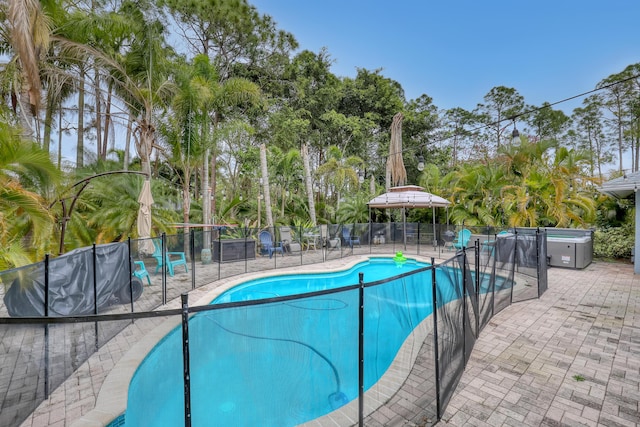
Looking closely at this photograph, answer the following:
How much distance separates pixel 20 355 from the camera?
2029mm

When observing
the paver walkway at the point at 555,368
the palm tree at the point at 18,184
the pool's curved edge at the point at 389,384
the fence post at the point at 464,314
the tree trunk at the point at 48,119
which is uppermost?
the tree trunk at the point at 48,119

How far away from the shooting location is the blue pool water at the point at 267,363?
70.7 inches

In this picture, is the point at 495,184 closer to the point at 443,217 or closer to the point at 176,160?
the point at 443,217

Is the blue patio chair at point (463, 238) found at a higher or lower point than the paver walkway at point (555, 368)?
higher

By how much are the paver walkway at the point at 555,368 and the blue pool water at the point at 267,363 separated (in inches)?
46.2

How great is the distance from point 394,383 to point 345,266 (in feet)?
22.9

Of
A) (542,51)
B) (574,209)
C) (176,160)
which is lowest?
(574,209)

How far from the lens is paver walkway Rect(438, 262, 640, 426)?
107 inches

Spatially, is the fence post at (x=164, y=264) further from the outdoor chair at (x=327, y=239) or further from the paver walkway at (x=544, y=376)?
the outdoor chair at (x=327, y=239)

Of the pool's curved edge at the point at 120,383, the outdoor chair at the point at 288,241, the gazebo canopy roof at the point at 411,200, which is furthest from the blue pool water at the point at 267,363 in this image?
the gazebo canopy roof at the point at 411,200

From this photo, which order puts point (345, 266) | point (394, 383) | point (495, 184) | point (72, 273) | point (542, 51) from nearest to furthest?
point (394, 383) < point (72, 273) < point (345, 266) < point (495, 184) < point (542, 51)

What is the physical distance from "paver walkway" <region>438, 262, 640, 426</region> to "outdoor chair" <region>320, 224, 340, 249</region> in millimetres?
6599

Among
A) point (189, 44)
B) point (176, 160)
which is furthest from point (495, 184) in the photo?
point (189, 44)

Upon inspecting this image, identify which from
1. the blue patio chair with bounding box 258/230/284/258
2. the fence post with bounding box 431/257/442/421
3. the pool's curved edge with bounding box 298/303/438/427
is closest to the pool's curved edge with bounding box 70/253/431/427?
the pool's curved edge with bounding box 298/303/438/427
